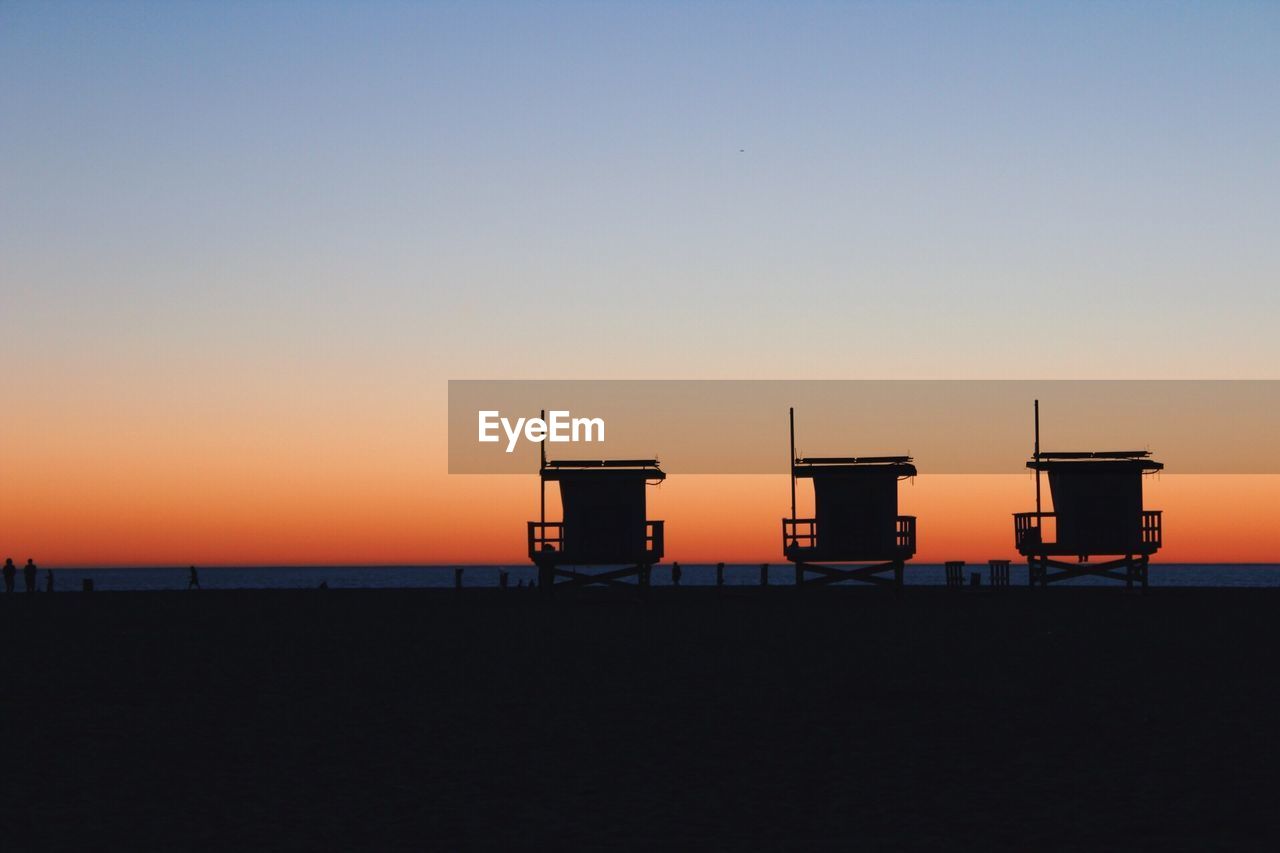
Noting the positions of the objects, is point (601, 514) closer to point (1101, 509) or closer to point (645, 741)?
point (1101, 509)

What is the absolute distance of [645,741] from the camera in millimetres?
15922

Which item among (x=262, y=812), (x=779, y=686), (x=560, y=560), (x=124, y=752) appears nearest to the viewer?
(x=262, y=812)

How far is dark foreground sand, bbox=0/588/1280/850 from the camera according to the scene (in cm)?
1141

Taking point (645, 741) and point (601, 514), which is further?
point (601, 514)

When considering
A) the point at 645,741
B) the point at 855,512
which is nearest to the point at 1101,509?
the point at 855,512

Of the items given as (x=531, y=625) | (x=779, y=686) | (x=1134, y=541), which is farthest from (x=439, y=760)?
(x=1134, y=541)

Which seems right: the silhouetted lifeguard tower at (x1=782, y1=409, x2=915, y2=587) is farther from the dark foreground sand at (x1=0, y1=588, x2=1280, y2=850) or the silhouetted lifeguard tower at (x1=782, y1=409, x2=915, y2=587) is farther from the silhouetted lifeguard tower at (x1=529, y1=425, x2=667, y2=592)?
the dark foreground sand at (x1=0, y1=588, x2=1280, y2=850)

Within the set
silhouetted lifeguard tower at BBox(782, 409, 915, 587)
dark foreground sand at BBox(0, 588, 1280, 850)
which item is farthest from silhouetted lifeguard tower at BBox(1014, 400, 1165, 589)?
dark foreground sand at BBox(0, 588, 1280, 850)

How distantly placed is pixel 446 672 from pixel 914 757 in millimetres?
10558

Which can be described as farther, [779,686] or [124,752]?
[779,686]

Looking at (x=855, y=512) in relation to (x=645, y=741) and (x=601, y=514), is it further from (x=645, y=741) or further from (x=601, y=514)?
(x=645, y=741)

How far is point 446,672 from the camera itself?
2369 centimetres

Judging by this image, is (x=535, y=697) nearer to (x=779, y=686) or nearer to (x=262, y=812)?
(x=779, y=686)

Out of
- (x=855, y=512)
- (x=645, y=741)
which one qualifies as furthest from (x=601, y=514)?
(x=645, y=741)
